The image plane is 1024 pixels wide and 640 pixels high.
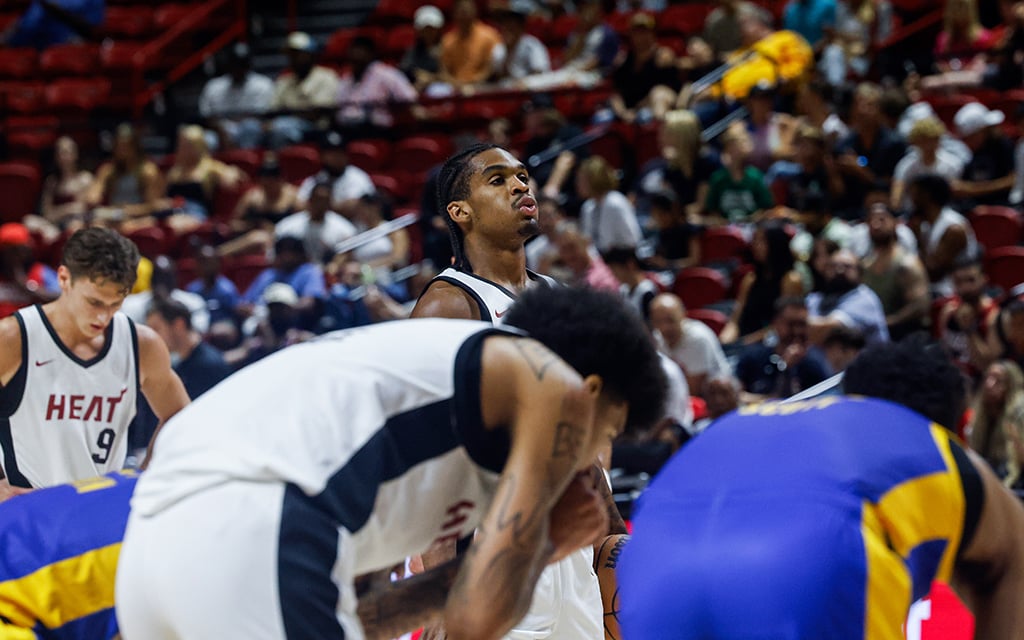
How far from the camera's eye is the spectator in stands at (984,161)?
10570mm

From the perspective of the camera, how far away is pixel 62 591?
3070 mm

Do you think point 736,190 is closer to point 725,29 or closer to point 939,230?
point 939,230

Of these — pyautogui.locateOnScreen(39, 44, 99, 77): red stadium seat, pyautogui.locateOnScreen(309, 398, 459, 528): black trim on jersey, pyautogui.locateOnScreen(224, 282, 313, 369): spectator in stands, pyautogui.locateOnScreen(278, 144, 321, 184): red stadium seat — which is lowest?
pyautogui.locateOnScreen(224, 282, 313, 369): spectator in stands

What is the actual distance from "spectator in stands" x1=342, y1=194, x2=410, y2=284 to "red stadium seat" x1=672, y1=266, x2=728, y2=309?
8.01ft

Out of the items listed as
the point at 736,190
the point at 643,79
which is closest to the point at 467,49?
the point at 643,79

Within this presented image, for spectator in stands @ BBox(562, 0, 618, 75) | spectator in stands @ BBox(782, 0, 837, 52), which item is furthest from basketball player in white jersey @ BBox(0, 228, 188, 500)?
spectator in stands @ BBox(562, 0, 618, 75)

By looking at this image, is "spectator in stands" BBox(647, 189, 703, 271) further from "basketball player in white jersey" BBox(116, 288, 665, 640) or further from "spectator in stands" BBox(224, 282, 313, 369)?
"basketball player in white jersey" BBox(116, 288, 665, 640)

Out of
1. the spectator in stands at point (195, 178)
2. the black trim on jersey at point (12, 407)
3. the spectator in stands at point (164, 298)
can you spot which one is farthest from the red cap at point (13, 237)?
the black trim on jersey at point (12, 407)

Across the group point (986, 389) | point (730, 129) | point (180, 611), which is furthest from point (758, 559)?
point (730, 129)

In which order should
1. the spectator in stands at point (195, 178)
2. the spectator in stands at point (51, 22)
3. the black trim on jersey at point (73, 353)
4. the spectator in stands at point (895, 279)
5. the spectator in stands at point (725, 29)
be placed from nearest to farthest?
the black trim on jersey at point (73, 353) → the spectator in stands at point (895, 279) → the spectator in stands at point (725, 29) → the spectator in stands at point (195, 178) → the spectator in stands at point (51, 22)

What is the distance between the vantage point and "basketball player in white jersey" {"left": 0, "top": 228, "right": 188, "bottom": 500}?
504cm

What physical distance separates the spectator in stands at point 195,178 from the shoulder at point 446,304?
981 centimetres

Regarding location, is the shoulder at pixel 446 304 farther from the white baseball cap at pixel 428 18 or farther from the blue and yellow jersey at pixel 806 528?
the white baseball cap at pixel 428 18

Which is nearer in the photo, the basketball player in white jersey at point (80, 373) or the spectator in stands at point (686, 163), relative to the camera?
the basketball player in white jersey at point (80, 373)
